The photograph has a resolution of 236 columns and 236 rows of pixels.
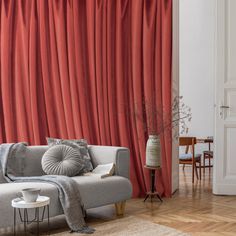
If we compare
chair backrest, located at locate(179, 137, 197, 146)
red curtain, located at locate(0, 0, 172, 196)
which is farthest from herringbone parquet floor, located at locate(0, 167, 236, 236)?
chair backrest, located at locate(179, 137, 197, 146)

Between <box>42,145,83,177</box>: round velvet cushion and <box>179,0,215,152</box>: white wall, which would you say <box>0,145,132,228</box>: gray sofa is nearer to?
<box>42,145,83,177</box>: round velvet cushion

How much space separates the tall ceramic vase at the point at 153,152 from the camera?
172 inches

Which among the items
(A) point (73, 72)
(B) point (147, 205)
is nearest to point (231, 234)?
(B) point (147, 205)

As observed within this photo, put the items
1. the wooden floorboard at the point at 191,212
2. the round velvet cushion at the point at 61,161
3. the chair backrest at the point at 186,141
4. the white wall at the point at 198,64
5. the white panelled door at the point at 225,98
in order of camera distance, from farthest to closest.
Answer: the white wall at the point at 198,64, the chair backrest at the point at 186,141, the white panelled door at the point at 225,98, the round velvet cushion at the point at 61,161, the wooden floorboard at the point at 191,212

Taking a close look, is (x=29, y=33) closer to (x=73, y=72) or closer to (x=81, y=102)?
(x=73, y=72)

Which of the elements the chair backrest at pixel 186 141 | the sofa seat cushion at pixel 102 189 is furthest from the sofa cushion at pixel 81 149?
the chair backrest at pixel 186 141

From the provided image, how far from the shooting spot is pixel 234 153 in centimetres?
481

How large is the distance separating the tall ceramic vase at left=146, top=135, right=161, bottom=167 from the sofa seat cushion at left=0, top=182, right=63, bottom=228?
1381 millimetres

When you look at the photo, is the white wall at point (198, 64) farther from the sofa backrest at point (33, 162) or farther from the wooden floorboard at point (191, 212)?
the sofa backrest at point (33, 162)

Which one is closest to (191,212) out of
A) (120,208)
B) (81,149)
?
(120,208)

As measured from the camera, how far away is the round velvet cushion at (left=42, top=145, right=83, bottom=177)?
12.0 ft

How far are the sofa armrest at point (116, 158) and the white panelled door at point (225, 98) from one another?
1.41m

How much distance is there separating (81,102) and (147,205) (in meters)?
1.38

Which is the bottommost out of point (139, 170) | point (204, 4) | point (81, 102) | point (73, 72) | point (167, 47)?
point (139, 170)
